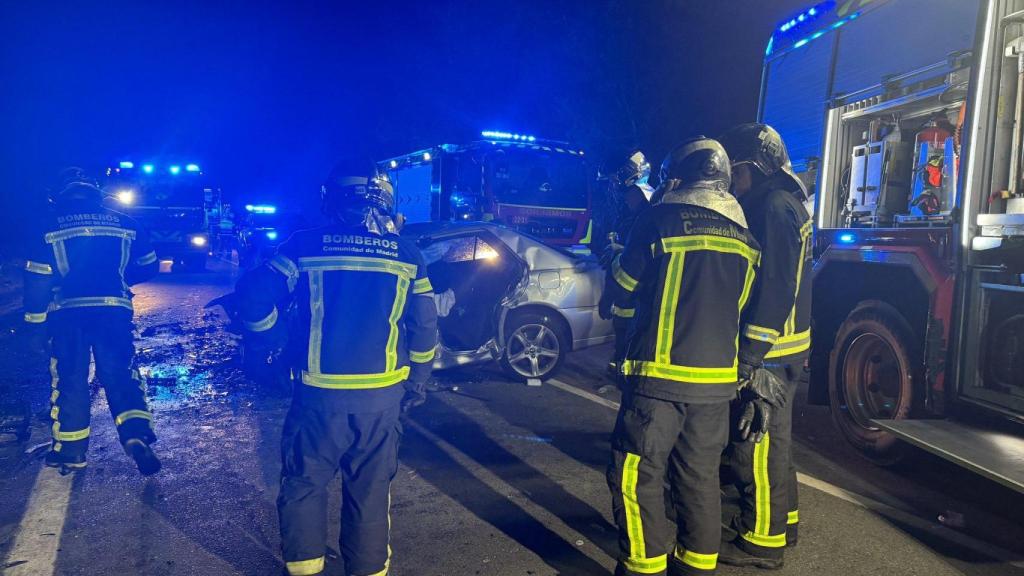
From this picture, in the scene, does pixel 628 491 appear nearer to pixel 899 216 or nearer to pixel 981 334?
pixel 981 334

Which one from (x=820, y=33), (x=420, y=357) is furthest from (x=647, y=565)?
(x=820, y=33)

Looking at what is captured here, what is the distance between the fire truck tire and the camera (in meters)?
4.28

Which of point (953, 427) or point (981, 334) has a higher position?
point (981, 334)

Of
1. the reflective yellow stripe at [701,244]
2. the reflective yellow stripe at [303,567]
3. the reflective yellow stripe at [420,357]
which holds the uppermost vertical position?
the reflective yellow stripe at [701,244]

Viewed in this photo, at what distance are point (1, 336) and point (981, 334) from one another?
10747mm

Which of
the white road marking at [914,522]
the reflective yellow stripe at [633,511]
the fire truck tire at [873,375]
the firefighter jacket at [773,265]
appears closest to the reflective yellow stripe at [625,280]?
the firefighter jacket at [773,265]

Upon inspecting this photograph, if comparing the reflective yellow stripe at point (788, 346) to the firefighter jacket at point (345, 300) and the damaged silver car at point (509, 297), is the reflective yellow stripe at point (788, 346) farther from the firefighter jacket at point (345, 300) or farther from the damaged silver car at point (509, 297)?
the damaged silver car at point (509, 297)

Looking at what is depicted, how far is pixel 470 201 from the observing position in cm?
1109

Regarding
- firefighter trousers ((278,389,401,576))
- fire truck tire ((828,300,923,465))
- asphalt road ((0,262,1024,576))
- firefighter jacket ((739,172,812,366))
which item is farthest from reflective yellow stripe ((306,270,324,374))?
fire truck tire ((828,300,923,465))

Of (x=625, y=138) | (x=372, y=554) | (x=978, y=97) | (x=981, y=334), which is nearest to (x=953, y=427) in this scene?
(x=981, y=334)

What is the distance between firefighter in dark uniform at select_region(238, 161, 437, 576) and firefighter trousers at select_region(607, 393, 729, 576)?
982 mm

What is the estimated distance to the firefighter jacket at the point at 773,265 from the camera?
9.62ft

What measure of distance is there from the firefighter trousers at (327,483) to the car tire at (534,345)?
371 cm

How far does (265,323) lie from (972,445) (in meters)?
3.74
